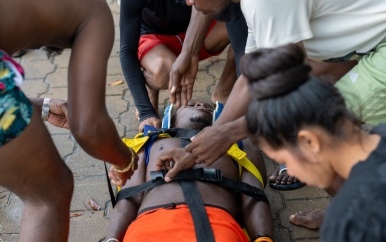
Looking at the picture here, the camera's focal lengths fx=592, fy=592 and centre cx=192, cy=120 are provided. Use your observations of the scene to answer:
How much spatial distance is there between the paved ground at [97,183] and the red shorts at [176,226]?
0.52m

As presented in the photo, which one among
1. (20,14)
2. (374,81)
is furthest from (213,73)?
(20,14)

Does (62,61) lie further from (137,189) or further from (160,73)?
(137,189)

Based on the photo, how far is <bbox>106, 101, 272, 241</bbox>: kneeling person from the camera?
226 cm

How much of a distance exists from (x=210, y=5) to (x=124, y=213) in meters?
0.99

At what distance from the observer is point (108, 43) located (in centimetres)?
204

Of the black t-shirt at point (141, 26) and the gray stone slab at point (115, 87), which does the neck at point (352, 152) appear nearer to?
the black t-shirt at point (141, 26)

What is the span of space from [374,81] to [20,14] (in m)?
1.45

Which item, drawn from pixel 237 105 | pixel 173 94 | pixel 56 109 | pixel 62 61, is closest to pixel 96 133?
pixel 237 105

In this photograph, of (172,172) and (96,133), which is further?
(172,172)

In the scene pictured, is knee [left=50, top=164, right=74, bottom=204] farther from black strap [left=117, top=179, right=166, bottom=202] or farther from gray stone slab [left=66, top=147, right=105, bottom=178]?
gray stone slab [left=66, top=147, right=105, bottom=178]

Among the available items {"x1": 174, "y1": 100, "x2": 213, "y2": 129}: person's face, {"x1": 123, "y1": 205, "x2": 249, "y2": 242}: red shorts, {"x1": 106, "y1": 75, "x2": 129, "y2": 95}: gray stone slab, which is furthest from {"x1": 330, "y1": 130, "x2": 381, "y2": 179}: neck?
{"x1": 106, "y1": 75, "x2": 129, "y2": 95}: gray stone slab

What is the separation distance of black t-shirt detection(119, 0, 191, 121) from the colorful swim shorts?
1610mm

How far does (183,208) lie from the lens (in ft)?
7.80

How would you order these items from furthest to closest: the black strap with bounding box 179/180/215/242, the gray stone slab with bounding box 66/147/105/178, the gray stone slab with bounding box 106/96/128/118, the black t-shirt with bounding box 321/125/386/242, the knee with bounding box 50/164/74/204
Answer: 1. the gray stone slab with bounding box 106/96/128/118
2. the gray stone slab with bounding box 66/147/105/178
3. the black strap with bounding box 179/180/215/242
4. the knee with bounding box 50/164/74/204
5. the black t-shirt with bounding box 321/125/386/242
